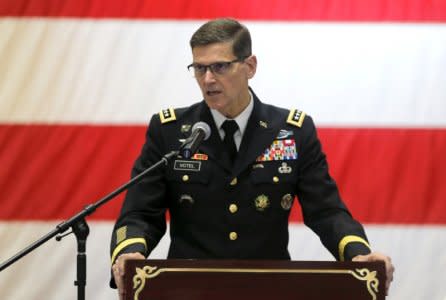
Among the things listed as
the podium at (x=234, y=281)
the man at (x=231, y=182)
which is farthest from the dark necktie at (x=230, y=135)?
the podium at (x=234, y=281)

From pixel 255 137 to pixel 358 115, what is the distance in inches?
28.9

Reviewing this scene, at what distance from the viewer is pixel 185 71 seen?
2.54 meters

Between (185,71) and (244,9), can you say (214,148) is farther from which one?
(244,9)

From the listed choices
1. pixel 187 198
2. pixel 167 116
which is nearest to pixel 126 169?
pixel 167 116

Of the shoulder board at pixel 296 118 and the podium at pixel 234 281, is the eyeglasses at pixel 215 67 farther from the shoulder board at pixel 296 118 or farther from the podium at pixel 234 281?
the podium at pixel 234 281

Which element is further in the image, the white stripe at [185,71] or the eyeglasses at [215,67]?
the white stripe at [185,71]

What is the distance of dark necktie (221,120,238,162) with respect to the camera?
1.90m

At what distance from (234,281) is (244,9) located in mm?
1438

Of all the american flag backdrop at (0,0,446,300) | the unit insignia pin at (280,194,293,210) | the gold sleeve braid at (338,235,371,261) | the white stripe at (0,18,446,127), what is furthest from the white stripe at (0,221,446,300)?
the gold sleeve braid at (338,235,371,261)

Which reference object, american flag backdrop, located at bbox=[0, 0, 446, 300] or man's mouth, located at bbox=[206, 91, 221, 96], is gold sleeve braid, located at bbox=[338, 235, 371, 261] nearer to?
man's mouth, located at bbox=[206, 91, 221, 96]

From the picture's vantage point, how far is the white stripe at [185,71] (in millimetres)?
2514

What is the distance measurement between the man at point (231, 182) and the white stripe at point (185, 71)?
23.7 inches

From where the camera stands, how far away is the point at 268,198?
1866mm

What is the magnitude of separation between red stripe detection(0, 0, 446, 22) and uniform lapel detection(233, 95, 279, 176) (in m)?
0.67
